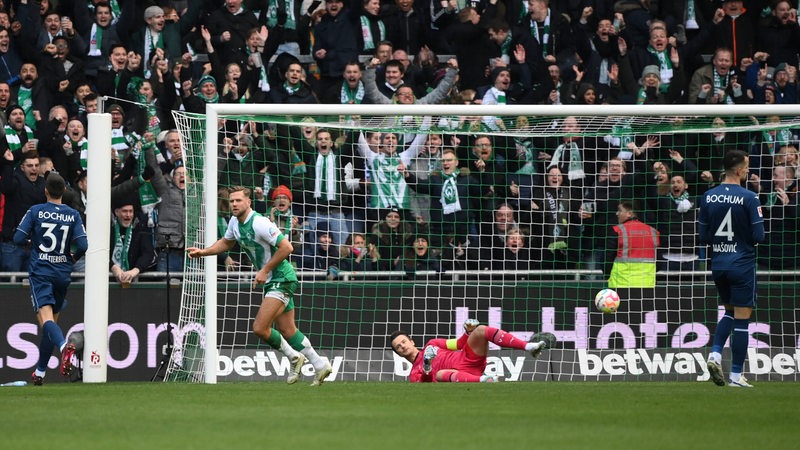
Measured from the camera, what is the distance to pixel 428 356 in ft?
44.9

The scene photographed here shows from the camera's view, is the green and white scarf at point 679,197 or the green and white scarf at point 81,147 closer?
the green and white scarf at point 679,197

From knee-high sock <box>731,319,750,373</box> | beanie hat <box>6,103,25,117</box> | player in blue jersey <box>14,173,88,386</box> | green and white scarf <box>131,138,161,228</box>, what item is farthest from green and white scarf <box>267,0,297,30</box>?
knee-high sock <box>731,319,750,373</box>

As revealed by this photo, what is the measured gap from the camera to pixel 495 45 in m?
18.3

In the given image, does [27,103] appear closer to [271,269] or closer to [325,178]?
[325,178]

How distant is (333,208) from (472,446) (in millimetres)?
8988

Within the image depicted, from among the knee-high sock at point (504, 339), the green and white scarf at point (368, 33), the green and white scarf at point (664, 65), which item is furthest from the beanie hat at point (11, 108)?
the green and white scarf at point (664, 65)

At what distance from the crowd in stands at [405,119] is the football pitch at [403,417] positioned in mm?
4116

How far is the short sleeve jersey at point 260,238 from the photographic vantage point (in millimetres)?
12453

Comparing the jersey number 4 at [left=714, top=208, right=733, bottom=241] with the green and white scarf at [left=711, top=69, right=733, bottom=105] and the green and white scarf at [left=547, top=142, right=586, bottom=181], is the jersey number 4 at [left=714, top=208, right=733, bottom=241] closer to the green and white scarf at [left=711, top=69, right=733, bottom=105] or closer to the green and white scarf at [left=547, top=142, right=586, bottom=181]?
the green and white scarf at [left=547, top=142, right=586, bottom=181]

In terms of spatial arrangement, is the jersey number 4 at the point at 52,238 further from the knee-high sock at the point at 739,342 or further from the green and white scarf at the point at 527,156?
the knee-high sock at the point at 739,342

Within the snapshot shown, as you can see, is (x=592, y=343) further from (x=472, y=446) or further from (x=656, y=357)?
(x=472, y=446)

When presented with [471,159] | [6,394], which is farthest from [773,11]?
[6,394]

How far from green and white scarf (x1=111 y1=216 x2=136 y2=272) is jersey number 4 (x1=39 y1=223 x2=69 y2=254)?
8.57ft

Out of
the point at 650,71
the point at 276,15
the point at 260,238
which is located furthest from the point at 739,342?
the point at 276,15
